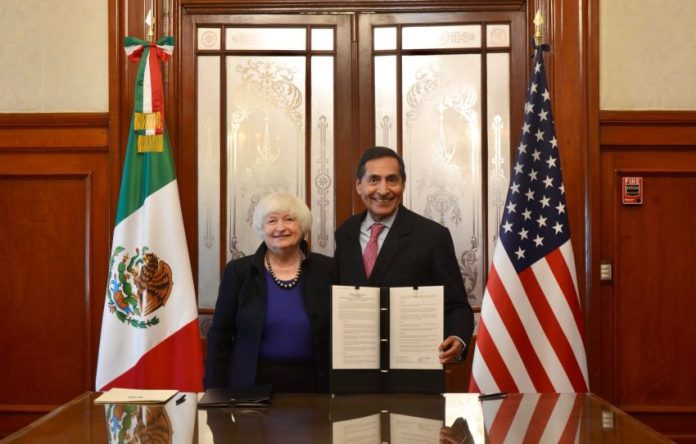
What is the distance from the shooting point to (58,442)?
177cm

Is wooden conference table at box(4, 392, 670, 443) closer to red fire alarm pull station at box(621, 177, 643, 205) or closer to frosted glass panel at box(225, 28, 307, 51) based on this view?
red fire alarm pull station at box(621, 177, 643, 205)

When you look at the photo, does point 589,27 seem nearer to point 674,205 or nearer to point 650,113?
point 650,113

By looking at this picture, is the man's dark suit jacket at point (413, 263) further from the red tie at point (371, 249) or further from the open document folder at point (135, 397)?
the open document folder at point (135, 397)

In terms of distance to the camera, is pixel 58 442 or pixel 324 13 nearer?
pixel 58 442

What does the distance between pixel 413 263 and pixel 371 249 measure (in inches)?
6.8

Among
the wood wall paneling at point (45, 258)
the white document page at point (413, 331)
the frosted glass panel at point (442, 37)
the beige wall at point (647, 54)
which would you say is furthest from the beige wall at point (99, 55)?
the white document page at point (413, 331)

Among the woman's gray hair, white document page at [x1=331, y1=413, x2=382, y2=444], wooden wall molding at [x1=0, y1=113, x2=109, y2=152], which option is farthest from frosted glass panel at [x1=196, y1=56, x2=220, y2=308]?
white document page at [x1=331, y1=413, x2=382, y2=444]

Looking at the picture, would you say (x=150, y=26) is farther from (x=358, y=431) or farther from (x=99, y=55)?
(x=358, y=431)

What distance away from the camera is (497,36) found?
4234 millimetres

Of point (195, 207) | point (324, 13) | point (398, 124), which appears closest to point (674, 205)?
point (398, 124)

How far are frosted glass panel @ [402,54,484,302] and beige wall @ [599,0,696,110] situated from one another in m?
0.66

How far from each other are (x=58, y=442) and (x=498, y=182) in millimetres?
2907

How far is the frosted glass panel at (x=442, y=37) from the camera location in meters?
4.25

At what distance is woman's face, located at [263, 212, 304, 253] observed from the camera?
2.83m
